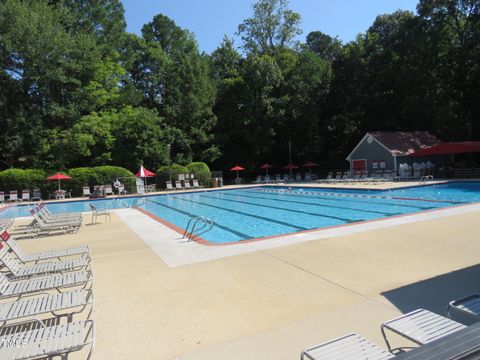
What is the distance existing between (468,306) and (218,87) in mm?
37523

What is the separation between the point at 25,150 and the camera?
29906 mm

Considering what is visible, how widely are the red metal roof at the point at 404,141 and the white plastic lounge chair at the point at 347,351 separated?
27.0m

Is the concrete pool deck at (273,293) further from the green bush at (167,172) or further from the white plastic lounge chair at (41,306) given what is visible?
the green bush at (167,172)

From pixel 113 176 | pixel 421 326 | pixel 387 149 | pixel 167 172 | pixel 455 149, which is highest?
pixel 387 149

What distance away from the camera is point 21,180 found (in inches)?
1038

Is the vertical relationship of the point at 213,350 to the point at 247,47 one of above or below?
below

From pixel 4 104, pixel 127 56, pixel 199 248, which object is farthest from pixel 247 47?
pixel 199 248

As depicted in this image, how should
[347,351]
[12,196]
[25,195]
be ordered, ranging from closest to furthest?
[347,351], [12,196], [25,195]

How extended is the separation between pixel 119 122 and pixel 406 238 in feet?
96.4

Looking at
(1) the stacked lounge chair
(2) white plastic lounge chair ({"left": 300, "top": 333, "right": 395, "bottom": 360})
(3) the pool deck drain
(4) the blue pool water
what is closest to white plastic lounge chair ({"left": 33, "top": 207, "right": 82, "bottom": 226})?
(3) the pool deck drain

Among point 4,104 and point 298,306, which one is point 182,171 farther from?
point 298,306

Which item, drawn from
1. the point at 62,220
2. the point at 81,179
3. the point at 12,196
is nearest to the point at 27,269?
the point at 62,220

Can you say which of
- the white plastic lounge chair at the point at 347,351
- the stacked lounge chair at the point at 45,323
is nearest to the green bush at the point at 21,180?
the stacked lounge chair at the point at 45,323

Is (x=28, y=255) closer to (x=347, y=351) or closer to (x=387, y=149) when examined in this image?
(x=347, y=351)
